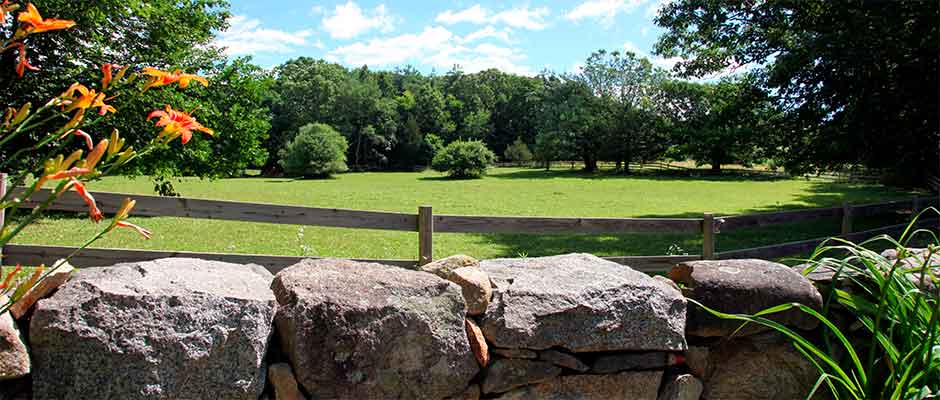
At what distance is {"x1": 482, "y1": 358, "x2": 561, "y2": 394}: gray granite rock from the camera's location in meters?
2.57

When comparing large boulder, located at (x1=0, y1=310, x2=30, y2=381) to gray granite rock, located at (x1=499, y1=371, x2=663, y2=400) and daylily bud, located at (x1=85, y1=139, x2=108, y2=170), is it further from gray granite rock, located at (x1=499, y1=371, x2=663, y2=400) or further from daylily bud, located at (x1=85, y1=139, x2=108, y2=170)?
gray granite rock, located at (x1=499, y1=371, x2=663, y2=400)

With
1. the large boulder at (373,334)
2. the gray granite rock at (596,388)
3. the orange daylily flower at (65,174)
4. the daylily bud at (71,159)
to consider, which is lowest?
the gray granite rock at (596,388)

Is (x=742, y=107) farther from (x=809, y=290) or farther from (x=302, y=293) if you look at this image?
(x=302, y=293)

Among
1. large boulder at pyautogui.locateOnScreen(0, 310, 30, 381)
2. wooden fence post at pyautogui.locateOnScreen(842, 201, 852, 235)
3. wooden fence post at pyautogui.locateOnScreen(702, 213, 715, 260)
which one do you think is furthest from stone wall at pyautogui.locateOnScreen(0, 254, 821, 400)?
wooden fence post at pyautogui.locateOnScreen(842, 201, 852, 235)

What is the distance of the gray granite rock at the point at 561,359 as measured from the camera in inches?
102

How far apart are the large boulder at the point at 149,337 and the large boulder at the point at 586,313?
3.32ft

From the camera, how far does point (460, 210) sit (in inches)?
683

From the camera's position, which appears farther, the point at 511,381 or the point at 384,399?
the point at 511,381

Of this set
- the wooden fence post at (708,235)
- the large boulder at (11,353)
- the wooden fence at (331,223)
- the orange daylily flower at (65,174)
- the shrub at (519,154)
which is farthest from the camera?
the shrub at (519,154)

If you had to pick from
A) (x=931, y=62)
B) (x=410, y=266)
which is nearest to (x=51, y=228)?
(x=410, y=266)

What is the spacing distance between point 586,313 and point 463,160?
1414 inches

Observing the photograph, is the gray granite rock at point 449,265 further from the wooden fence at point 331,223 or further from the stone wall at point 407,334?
the wooden fence at point 331,223

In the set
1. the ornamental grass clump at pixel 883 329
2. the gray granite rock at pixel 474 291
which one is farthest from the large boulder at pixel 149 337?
the ornamental grass clump at pixel 883 329

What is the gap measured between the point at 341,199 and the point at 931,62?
17.6m
